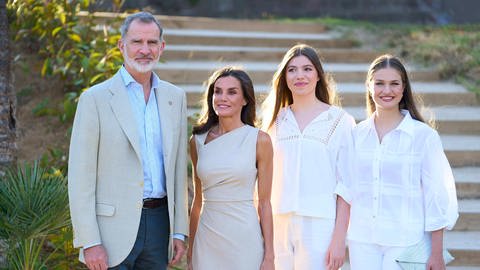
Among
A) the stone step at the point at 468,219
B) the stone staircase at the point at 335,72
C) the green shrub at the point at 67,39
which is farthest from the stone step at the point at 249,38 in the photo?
the stone step at the point at 468,219

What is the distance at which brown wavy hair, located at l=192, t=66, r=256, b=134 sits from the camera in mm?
4324

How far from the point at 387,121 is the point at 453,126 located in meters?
3.68

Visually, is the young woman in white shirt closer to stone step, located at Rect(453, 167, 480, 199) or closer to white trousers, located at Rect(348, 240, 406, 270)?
white trousers, located at Rect(348, 240, 406, 270)

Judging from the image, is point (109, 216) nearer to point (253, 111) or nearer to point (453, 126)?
point (253, 111)

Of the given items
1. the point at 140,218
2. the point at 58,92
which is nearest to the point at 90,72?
the point at 58,92

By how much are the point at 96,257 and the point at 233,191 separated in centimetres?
81

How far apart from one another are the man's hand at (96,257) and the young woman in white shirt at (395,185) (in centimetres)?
129

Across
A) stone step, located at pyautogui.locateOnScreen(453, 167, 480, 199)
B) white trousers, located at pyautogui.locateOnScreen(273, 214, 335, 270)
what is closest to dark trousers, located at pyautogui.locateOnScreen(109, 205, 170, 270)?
white trousers, located at pyautogui.locateOnScreen(273, 214, 335, 270)

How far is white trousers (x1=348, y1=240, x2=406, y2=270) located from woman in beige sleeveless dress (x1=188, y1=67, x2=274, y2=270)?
440 mm

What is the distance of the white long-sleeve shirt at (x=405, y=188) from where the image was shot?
4.05 meters

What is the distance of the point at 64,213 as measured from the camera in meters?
4.63

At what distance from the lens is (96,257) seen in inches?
151

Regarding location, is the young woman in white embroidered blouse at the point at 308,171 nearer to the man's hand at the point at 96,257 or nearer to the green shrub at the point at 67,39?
the man's hand at the point at 96,257

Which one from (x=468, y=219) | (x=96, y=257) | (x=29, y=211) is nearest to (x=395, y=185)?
(x=96, y=257)
